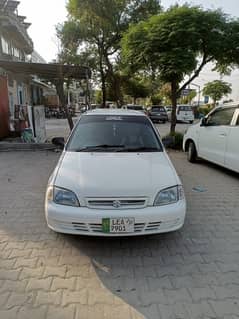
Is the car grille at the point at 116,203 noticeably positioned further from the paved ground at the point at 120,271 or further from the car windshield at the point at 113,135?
the car windshield at the point at 113,135

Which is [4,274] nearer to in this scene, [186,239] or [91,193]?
[91,193]

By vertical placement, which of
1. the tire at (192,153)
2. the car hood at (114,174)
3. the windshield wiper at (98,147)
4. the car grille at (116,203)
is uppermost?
the windshield wiper at (98,147)

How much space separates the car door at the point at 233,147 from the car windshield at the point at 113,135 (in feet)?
7.76

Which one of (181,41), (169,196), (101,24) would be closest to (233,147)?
(169,196)

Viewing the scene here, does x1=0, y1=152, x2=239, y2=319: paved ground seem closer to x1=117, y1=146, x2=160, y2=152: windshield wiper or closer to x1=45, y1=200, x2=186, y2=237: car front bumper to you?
x1=45, y1=200, x2=186, y2=237: car front bumper

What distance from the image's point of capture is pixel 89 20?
19922 mm

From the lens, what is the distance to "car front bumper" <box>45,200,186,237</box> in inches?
118

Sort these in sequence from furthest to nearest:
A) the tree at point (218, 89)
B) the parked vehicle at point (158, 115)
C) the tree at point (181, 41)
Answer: the tree at point (218, 89)
the parked vehicle at point (158, 115)
the tree at point (181, 41)

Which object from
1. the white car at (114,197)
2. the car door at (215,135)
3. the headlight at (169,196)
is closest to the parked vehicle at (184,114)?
the car door at (215,135)

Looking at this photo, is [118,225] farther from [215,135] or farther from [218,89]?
[218,89]

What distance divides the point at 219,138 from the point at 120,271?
477 cm

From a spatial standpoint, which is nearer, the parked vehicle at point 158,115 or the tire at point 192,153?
the tire at point 192,153

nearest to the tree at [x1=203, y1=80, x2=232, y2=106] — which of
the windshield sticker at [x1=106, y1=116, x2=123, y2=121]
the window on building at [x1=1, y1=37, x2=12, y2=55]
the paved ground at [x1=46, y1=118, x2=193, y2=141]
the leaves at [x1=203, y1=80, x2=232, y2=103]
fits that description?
the leaves at [x1=203, y1=80, x2=232, y2=103]

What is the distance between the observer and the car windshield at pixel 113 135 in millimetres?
4234
